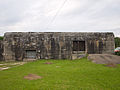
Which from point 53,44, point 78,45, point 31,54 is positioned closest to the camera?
A: point 53,44

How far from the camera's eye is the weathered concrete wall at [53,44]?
12.8 m

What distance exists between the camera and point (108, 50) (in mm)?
12906

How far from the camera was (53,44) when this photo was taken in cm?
1282

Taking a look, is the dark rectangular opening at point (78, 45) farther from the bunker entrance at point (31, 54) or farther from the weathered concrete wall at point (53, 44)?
the bunker entrance at point (31, 54)

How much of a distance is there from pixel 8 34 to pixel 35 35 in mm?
3133

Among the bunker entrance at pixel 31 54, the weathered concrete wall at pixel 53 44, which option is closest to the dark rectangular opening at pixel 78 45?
the weathered concrete wall at pixel 53 44

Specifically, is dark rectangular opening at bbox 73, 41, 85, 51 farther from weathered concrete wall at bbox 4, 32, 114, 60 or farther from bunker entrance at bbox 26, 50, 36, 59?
bunker entrance at bbox 26, 50, 36, 59

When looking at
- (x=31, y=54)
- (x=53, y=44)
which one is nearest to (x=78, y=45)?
(x=53, y=44)

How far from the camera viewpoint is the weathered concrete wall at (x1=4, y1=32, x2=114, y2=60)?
12820mm

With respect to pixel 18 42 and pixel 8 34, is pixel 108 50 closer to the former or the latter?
pixel 18 42

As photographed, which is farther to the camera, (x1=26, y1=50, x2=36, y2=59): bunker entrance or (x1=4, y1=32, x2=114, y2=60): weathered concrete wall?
(x1=26, y1=50, x2=36, y2=59): bunker entrance

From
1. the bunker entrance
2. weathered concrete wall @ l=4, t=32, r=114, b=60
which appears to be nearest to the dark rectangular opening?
weathered concrete wall @ l=4, t=32, r=114, b=60

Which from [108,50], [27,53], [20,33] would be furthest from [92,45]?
[20,33]

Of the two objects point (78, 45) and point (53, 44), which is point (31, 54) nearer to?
point (53, 44)
